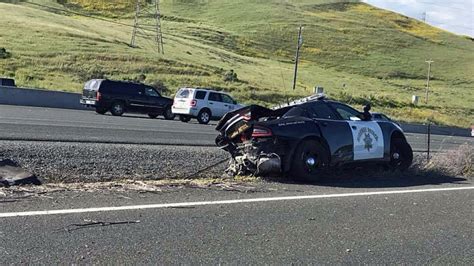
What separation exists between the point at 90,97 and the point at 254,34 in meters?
68.6

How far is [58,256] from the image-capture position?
5930 mm

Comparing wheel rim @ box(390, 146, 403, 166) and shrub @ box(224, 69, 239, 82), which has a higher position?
shrub @ box(224, 69, 239, 82)

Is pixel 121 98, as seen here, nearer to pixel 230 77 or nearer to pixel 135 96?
pixel 135 96

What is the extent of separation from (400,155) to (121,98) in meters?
19.3

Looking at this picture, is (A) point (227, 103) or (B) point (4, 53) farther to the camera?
(B) point (4, 53)

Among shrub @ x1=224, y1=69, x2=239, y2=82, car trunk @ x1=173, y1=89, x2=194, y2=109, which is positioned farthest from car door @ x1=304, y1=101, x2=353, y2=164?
shrub @ x1=224, y1=69, x2=239, y2=82

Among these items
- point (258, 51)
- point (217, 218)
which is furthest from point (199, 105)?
point (258, 51)

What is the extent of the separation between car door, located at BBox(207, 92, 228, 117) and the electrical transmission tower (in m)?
32.7

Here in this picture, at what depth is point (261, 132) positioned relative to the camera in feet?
36.0

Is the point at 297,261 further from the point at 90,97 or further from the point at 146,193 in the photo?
the point at 90,97

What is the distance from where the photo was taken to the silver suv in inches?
1200

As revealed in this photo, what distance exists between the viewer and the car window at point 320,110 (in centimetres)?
1173

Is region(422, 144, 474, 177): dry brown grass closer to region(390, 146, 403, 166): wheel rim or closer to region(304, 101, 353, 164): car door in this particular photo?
region(390, 146, 403, 166): wheel rim

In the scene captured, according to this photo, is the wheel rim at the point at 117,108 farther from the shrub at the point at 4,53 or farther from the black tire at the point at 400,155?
the shrub at the point at 4,53
